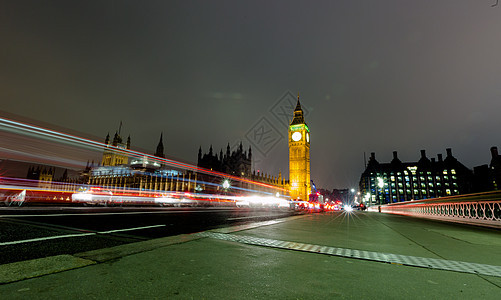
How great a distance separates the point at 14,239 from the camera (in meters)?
4.36

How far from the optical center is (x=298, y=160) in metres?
113

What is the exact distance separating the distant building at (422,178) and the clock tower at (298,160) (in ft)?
88.8

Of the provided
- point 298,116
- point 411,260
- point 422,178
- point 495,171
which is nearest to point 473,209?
point 411,260

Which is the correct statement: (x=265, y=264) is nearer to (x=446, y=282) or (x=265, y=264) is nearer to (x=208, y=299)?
(x=208, y=299)

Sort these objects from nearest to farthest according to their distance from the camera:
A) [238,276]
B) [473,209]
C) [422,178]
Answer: [238,276] → [473,209] → [422,178]

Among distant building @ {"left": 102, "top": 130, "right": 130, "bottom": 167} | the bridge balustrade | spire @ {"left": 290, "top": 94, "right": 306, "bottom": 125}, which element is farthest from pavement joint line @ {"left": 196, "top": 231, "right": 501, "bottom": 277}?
distant building @ {"left": 102, "top": 130, "right": 130, "bottom": 167}

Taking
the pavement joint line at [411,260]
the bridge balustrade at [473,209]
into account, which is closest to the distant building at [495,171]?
the bridge balustrade at [473,209]

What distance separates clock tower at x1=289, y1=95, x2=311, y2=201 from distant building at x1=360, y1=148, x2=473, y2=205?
2706cm

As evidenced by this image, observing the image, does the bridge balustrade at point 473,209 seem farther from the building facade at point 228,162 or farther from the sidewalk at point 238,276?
the building facade at point 228,162

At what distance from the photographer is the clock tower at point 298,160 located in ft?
361

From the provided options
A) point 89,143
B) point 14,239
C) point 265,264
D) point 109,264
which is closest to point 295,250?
point 265,264

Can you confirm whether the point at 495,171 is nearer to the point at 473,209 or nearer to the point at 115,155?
the point at 473,209

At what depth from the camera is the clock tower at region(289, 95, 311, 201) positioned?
361ft

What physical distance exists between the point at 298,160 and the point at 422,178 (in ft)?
180
